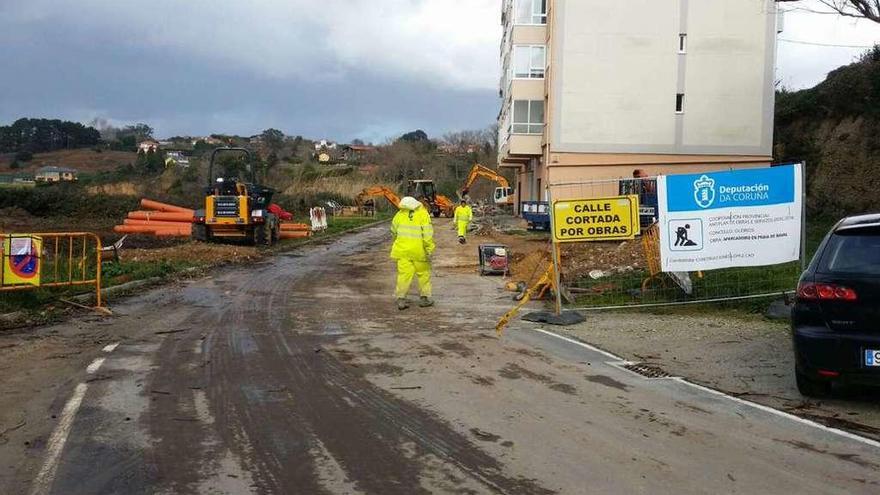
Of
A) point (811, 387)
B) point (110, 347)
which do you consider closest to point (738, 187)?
point (811, 387)

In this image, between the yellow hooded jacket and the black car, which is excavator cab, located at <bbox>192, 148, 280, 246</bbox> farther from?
the black car

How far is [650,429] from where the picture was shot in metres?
5.72

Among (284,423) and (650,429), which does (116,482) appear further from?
(650,429)

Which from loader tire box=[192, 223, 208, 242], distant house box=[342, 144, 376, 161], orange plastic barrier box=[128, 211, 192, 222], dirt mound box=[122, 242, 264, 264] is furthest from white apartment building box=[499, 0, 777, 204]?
distant house box=[342, 144, 376, 161]

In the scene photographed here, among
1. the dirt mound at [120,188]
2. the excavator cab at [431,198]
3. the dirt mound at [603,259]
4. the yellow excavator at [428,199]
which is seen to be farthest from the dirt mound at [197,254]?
the excavator cab at [431,198]

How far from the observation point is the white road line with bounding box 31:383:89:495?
4.46 m

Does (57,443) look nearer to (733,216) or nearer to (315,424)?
(315,424)

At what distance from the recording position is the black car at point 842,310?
595 centimetres

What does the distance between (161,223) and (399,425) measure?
25474mm

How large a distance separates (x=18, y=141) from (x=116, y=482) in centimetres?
9657

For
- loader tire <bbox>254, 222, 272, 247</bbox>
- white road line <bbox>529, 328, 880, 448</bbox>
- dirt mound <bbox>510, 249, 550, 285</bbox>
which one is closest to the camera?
white road line <bbox>529, 328, 880, 448</bbox>

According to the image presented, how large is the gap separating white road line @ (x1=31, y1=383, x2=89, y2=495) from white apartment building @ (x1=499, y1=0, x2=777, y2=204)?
30.7 metres

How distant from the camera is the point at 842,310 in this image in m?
6.04

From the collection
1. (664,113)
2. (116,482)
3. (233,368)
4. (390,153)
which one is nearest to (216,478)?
(116,482)
